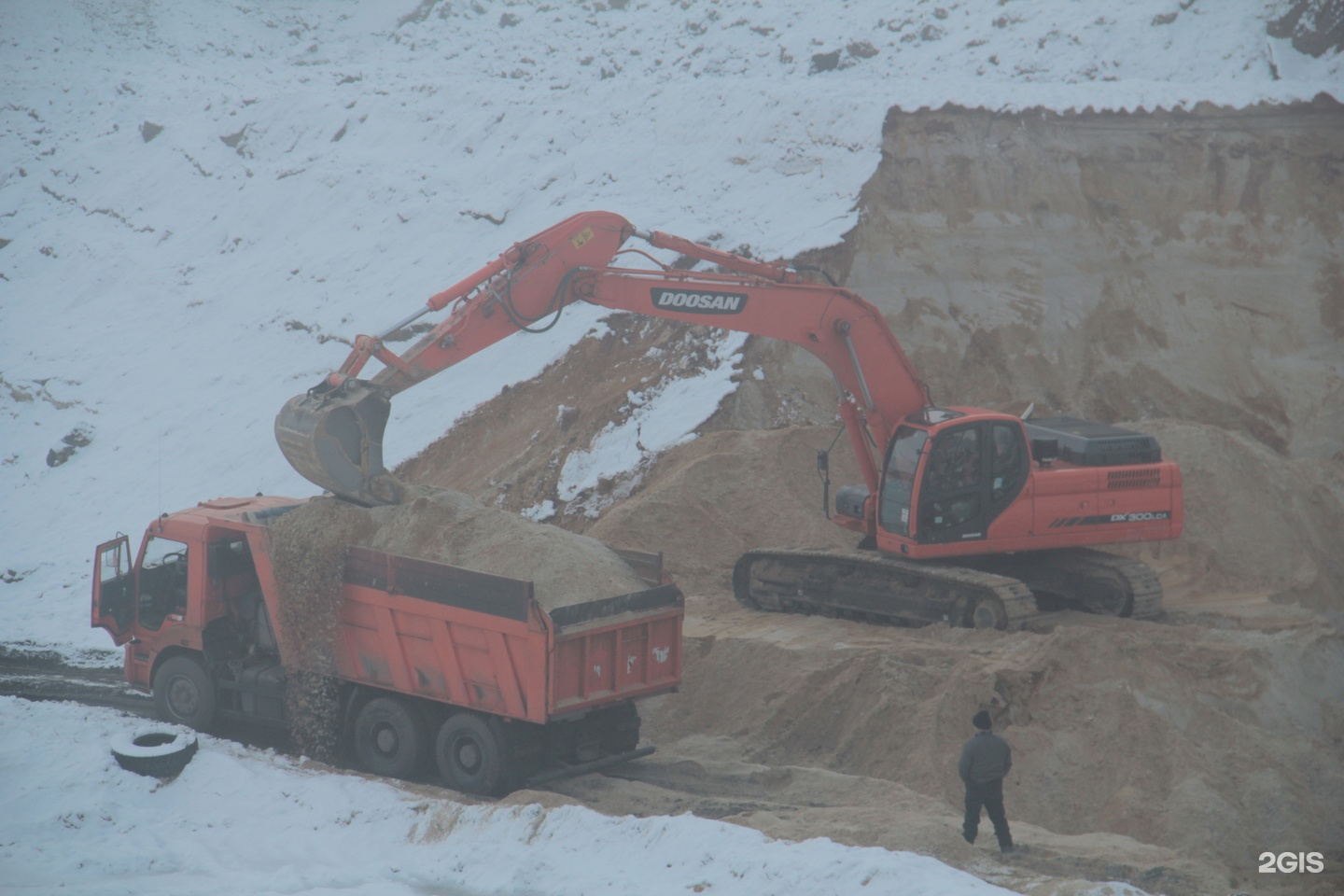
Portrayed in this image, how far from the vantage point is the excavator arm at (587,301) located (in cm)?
1092

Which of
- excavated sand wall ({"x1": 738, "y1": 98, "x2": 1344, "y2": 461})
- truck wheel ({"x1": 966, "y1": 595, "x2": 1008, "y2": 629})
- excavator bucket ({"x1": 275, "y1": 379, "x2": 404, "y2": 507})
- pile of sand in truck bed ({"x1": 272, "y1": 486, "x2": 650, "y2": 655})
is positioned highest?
excavated sand wall ({"x1": 738, "y1": 98, "x2": 1344, "y2": 461})

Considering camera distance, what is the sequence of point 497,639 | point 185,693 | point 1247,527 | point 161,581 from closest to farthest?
point 497,639
point 185,693
point 161,581
point 1247,527

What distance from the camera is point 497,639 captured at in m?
9.30

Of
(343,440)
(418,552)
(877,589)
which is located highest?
(343,440)

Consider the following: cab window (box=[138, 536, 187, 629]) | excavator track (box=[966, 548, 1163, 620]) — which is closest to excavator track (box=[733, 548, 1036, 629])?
excavator track (box=[966, 548, 1163, 620])

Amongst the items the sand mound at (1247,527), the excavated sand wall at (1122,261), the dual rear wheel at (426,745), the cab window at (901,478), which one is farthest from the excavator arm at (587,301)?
the excavated sand wall at (1122,261)

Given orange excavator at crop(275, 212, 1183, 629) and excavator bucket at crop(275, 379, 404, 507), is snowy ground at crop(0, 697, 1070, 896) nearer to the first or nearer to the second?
excavator bucket at crop(275, 379, 404, 507)

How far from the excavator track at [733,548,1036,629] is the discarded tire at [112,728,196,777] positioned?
6.38 meters

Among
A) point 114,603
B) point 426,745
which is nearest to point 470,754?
point 426,745

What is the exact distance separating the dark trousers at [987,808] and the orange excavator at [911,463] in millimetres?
3862

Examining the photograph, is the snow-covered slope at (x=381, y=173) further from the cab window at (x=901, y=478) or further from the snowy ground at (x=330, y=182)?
the cab window at (x=901, y=478)

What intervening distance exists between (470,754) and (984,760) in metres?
4.06

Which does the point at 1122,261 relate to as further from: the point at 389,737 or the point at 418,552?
the point at 389,737

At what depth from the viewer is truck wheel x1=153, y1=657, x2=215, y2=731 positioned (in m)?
11.2
